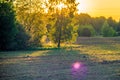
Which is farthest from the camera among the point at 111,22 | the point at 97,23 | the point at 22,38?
the point at 111,22

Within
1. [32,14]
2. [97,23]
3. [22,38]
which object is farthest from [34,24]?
[97,23]

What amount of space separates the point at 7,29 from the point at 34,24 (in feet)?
54.9

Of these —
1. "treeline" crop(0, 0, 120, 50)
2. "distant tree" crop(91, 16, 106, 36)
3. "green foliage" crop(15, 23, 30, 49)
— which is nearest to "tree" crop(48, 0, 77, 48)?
"treeline" crop(0, 0, 120, 50)

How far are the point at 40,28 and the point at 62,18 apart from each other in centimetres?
571

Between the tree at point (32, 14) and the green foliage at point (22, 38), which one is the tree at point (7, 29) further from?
the tree at point (32, 14)

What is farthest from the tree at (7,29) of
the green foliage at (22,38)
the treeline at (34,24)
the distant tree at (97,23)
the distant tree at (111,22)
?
the distant tree at (111,22)

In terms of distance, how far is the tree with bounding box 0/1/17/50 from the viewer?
46.8 metres

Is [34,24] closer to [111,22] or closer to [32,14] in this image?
[32,14]

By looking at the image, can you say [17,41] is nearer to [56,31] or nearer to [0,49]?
[0,49]

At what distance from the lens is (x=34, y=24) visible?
209 feet

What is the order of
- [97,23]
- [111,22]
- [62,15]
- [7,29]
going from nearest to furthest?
[7,29] < [62,15] < [97,23] < [111,22]

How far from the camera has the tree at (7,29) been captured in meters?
46.8

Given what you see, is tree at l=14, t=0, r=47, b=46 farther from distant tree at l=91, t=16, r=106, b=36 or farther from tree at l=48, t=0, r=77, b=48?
distant tree at l=91, t=16, r=106, b=36

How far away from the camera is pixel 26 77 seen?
19.8 m
